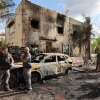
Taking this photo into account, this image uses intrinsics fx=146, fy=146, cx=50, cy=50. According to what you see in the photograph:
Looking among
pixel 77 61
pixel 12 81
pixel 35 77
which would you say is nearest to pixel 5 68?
pixel 12 81

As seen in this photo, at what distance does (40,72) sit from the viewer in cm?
781

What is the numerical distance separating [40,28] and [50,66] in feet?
27.8

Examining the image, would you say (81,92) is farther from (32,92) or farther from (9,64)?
(9,64)

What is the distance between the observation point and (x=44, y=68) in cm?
810

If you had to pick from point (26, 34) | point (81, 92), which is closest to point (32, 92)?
point (81, 92)

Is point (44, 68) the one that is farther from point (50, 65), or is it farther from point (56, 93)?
point (56, 93)

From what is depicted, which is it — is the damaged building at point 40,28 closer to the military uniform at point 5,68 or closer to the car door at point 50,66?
the car door at point 50,66

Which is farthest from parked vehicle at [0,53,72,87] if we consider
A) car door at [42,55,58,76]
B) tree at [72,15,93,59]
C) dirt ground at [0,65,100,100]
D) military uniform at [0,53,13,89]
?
tree at [72,15,93,59]

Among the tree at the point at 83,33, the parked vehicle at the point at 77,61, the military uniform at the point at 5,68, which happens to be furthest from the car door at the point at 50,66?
the tree at the point at 83,33

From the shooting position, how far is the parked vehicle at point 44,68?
7.05 meters

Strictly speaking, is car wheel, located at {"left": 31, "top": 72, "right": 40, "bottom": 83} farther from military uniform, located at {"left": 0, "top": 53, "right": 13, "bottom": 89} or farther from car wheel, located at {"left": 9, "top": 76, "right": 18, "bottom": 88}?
military uniform, located at {"left": 0, "top": 53, "right": 13, "bottom": 89}

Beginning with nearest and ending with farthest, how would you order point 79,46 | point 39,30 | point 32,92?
point 32,92 → point 39,30 → point 79,46

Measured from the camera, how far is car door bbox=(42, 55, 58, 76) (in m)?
8.18

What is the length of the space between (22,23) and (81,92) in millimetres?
10491
